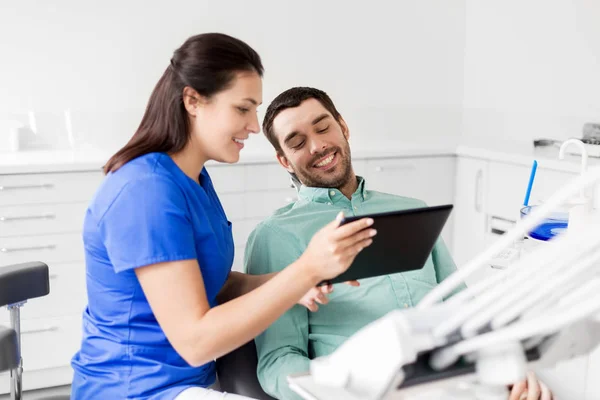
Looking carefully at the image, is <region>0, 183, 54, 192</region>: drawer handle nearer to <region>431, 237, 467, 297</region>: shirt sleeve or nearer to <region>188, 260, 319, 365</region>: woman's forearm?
<region>431, 237, 467, 297</region>: shirt sleeve

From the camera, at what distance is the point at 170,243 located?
136 centimetres

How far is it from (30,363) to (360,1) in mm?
2437

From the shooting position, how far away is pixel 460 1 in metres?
4.36

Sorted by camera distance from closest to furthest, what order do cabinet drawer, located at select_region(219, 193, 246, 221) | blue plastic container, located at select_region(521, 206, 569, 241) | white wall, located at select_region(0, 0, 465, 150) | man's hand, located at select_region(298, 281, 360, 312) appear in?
man's hand, located at select_region(298, 281, 360, 312), blue plastic container, located at select_region(521, 206, 569, 241), cabinet drawer, located at select_region(219, 193, 246, 221), white wall, located at select_region(0, 0, 465, 150)

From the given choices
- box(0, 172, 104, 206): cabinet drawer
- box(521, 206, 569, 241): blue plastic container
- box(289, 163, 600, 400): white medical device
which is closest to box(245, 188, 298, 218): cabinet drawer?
box(0, 172, 104, 206): cabinet drawer

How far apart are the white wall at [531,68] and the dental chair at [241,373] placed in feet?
8.36

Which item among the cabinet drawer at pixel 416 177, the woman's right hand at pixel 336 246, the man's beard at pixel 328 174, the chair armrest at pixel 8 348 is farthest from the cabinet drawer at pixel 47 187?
the woman's right hand at pixel 336 246

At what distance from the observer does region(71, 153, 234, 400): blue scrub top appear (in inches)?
54.4

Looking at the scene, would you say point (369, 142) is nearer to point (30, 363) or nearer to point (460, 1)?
point (460, 1)

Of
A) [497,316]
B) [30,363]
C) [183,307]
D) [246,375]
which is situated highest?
[497,316]

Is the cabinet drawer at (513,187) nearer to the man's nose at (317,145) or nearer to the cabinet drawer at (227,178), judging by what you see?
the cabinet drawer at (227,178)

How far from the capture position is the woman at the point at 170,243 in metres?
1.35

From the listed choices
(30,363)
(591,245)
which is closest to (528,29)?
(30,363)

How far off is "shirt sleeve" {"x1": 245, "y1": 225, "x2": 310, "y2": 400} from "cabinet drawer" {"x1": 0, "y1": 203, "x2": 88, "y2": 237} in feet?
4.95
